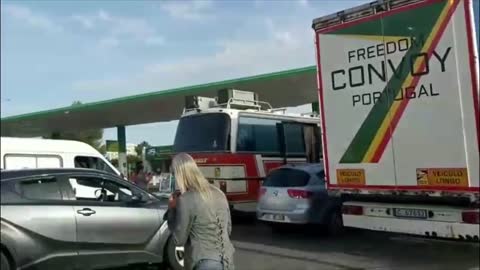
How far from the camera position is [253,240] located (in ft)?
42.5

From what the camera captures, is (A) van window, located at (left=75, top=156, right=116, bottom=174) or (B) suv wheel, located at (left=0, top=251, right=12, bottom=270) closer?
(B) suv wheel, located at (left=0, top=251, right=12, bottom=270)

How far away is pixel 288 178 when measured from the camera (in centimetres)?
1297

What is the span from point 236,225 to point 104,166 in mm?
3901

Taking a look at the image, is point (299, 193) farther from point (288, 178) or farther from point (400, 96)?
point (400, 96)

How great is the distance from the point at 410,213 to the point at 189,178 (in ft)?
19.1

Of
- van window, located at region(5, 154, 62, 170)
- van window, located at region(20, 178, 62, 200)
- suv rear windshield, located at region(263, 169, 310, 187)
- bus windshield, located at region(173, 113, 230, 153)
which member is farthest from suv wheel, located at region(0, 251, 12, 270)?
bus windshield, located at region(173, 113, 230, 153)

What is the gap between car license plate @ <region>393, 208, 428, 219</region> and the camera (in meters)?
9.34

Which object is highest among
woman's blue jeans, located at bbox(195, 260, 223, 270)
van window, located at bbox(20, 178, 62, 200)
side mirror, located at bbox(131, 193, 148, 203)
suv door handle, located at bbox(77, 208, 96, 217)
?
van window, located at bbox(20, 178, 62, 200)

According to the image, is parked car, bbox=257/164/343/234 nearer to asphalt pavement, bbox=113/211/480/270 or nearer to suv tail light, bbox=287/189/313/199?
suv tail light, bbox=287/189/313/199

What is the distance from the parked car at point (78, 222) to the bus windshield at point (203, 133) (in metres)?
5.67

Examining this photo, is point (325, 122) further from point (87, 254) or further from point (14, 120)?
point (14, 120)

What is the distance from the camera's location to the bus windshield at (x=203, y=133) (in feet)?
49.2

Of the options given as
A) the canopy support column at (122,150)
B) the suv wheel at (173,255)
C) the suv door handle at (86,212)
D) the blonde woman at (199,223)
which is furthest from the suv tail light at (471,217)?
the canopy support column at (122,150)

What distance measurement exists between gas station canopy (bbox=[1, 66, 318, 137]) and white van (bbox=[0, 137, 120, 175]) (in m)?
12.6
